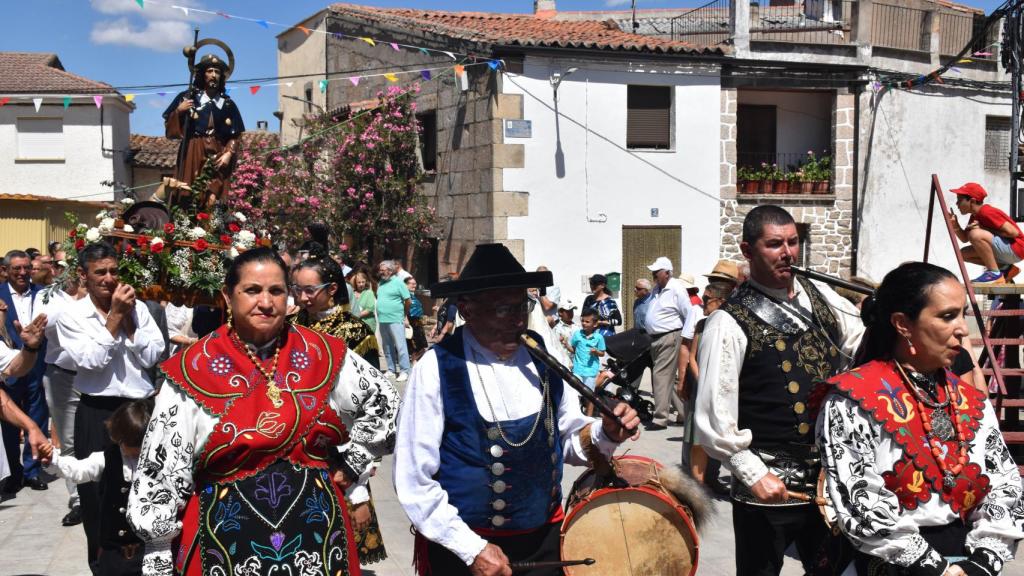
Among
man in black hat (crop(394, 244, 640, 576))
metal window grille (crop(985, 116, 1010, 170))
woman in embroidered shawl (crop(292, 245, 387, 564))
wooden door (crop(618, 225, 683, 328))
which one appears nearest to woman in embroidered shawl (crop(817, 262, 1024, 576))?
man in black hat (crop(394, 244, 640, 576))

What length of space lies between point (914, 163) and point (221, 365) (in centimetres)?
2029

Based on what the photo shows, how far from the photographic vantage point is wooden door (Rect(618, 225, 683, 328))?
1947 cm

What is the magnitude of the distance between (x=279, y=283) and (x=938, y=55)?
21447 millimetres

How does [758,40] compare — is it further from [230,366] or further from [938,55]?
[230,366]

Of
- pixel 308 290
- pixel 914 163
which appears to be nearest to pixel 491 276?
pixel 308 290

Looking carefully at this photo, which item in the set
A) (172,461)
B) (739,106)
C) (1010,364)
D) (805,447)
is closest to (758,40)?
(739,106)

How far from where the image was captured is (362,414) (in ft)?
12.5

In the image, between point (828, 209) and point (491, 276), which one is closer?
point (491, 276)

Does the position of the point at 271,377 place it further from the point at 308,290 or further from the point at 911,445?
the point at 308,290

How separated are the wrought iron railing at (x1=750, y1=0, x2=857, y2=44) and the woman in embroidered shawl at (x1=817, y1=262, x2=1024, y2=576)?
1803 cm

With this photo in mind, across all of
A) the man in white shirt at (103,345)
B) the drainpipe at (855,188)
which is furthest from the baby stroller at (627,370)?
the drainpipe at (855,188)

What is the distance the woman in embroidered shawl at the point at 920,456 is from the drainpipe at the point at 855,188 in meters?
18.7

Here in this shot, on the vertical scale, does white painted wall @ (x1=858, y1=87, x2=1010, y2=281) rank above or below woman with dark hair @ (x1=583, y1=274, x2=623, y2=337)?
above

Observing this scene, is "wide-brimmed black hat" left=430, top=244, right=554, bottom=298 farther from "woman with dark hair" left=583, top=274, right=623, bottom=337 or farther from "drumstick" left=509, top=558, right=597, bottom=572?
"woman with dark hair" left=583, top=274, right=623, bottom=337
